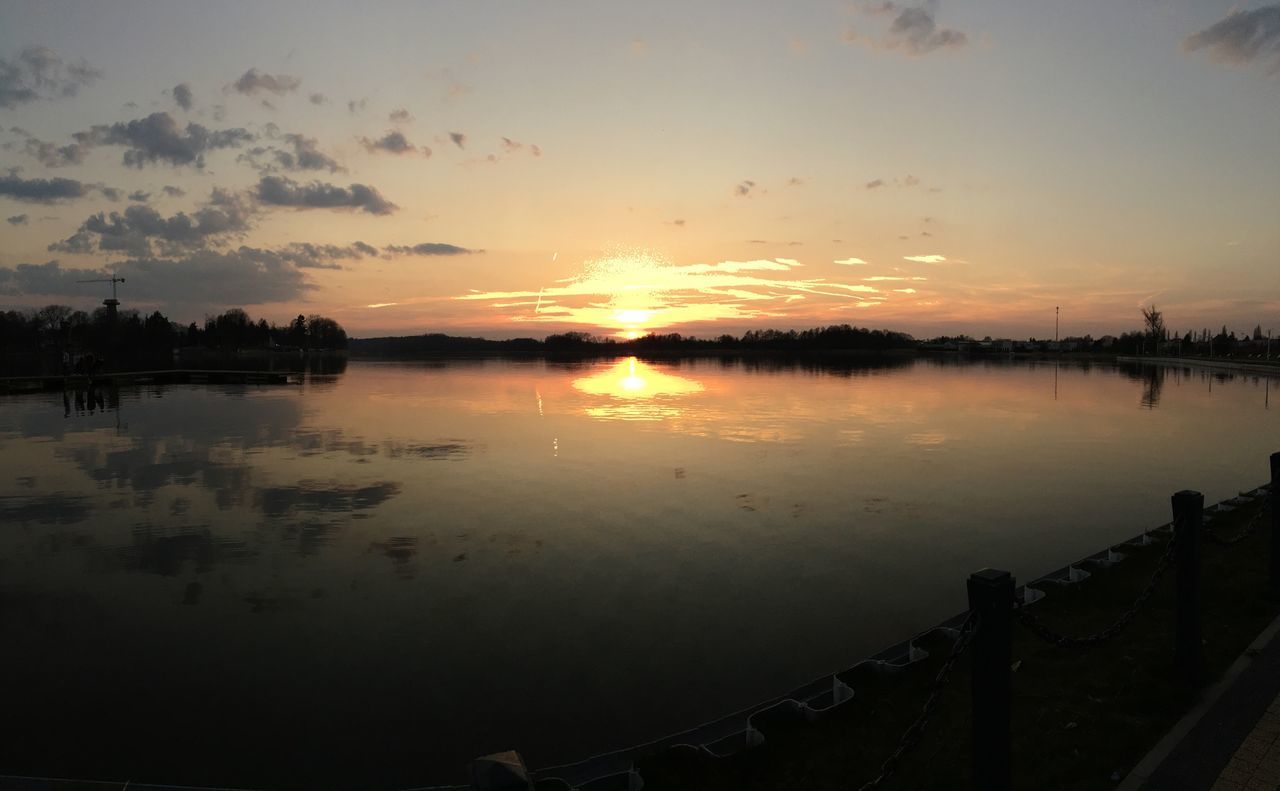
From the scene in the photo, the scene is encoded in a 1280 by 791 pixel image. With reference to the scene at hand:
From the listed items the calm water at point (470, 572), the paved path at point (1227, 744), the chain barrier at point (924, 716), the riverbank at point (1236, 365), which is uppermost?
the riverbank at point (1236, 365)

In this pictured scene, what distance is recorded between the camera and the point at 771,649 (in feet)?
27.5

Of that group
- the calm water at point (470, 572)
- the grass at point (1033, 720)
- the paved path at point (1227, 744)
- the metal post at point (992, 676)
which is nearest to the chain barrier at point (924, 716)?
the metal post at point (992, 676)

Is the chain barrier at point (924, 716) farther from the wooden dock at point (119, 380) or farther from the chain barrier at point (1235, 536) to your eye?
the wooden dock at point (119, 380)

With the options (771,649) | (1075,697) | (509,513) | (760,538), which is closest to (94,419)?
(509,513)

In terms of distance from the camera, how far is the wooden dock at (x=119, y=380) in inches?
1923

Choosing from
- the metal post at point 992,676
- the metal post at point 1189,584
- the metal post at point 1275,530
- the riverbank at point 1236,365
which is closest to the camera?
the metal post at point 992,676

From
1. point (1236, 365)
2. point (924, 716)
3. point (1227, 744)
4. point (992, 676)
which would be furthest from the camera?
point (1236, 365)

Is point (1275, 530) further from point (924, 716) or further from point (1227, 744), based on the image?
point (924, 716)

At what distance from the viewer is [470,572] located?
1095 centimetres

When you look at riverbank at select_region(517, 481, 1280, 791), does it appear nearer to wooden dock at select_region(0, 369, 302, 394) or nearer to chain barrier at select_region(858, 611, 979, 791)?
chain barrier at select_region(858, 611, 979, 791)

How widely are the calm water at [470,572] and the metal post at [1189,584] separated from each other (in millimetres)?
2985

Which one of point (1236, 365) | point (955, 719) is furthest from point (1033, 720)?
point (1236, 365)

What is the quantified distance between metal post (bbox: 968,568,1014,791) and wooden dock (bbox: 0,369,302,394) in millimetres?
57428

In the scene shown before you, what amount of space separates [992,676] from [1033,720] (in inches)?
85.8
